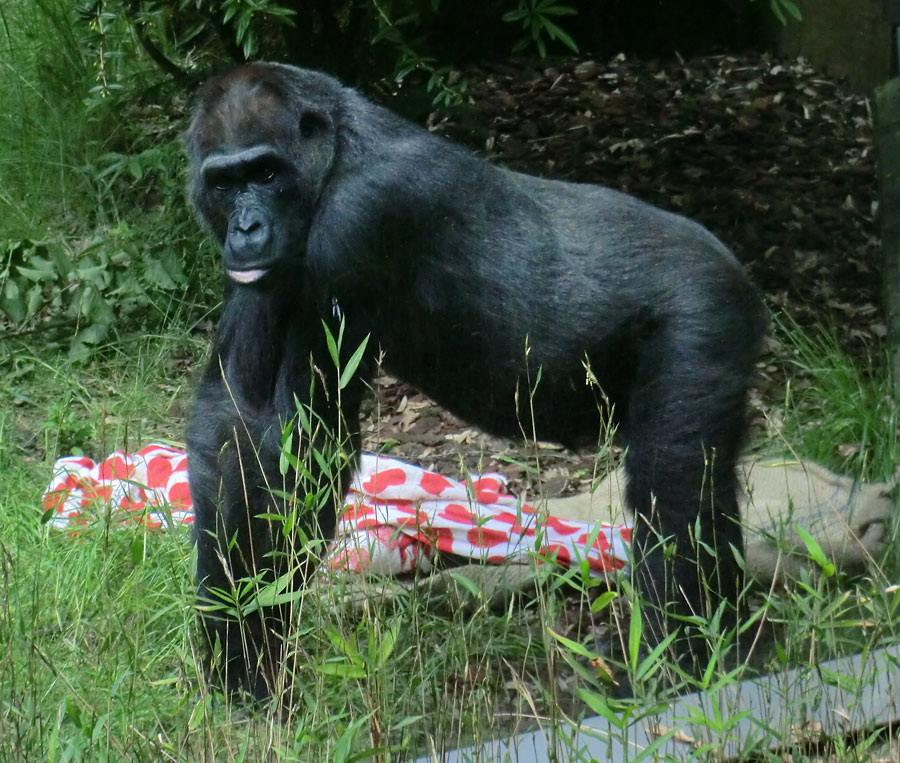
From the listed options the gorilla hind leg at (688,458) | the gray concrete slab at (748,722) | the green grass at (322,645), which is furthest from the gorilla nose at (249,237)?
the gray concrete slab at (748,722)

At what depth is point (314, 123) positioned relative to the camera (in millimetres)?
3021

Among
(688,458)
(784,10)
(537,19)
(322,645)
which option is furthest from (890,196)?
(322,645)

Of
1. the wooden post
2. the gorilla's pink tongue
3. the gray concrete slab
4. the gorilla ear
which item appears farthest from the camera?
the wooden post

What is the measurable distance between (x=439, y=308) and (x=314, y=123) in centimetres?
56

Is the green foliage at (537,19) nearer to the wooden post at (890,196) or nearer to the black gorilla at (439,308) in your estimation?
the black gorilla at (439,308)

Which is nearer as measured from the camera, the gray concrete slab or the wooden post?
the gray concrete slab

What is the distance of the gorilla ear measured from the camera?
118 inches

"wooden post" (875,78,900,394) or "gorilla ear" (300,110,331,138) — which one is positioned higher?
"gorilla ear" (300,110,331,138)

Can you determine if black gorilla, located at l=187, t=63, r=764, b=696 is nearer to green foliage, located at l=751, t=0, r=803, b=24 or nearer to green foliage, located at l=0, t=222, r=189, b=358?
green foliage, located at l=751, t=0, r=803, b=24

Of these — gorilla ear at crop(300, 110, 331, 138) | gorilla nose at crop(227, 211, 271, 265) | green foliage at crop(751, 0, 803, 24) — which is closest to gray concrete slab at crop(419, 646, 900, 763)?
gorilla nose at crop(227, 211, 271, 265)

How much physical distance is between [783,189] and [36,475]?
267 cm

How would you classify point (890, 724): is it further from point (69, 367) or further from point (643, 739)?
point (69, 367)

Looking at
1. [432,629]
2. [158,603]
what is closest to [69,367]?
[158,603]

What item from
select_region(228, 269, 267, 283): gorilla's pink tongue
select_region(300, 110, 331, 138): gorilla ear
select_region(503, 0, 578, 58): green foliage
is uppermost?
select_region(503, 0, 578, 58): green foliage
